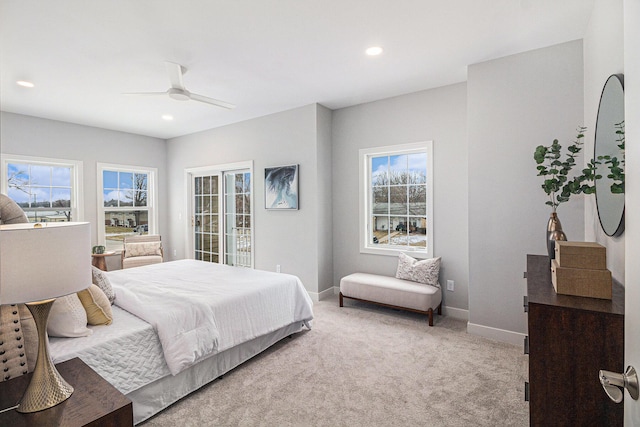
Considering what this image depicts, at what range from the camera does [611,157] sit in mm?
1719

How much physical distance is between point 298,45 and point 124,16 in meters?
1.34

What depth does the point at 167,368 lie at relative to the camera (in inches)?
82.2

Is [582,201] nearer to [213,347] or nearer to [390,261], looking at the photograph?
[390,261]

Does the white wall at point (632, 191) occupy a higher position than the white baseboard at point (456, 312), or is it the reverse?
the white wall at point (632, 191)

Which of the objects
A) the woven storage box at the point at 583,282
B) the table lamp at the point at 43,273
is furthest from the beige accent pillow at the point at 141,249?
the woven storage box at the point at 583,282

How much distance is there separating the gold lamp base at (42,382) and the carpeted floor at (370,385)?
95 cm

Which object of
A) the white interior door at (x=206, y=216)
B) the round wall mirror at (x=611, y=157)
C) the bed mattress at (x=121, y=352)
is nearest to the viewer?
the round wall mirror at (x=611, y=157)

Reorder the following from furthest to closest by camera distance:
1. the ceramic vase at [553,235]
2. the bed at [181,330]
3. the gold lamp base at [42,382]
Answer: the ceramic vase at [553,235] < the bed at [181,330] < the gold lamp base at [42,382]

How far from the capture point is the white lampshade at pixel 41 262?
1.01m

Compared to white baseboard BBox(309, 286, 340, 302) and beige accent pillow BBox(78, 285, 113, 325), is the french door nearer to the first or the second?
white baseboard BBox(309, 286, 340, 302)

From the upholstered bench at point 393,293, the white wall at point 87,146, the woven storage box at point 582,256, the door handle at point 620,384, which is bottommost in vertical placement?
Answer: the upholstered bench at point 393,293

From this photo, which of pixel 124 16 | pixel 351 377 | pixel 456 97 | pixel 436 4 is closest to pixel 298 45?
pixel 436 4

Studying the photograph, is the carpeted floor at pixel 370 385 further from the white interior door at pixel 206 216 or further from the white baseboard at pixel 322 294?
the white interior door at pixel 206 216

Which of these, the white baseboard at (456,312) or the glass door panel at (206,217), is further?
the glass door panel at (206,217)
